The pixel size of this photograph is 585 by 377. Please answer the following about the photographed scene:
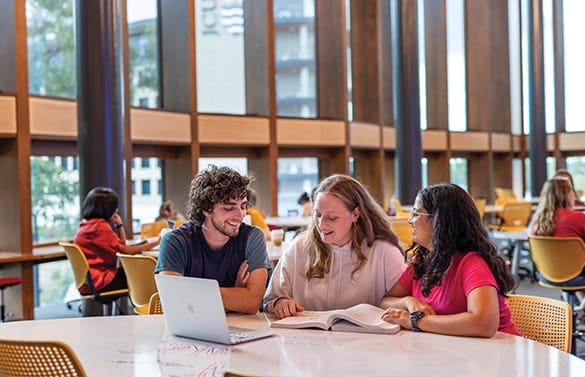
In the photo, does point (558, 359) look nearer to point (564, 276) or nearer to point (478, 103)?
point (564, 276)

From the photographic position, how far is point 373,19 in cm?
1192

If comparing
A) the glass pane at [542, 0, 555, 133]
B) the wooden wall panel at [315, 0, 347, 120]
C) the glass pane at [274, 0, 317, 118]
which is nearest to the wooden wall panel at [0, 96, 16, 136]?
the glass pane at [274, 0, 317, 118]

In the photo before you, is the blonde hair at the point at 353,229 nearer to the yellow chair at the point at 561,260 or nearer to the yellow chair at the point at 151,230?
the yellow chair at the point at 561,260

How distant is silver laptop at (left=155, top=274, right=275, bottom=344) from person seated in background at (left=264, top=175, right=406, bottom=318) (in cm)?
46

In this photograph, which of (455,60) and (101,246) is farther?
(455,60)

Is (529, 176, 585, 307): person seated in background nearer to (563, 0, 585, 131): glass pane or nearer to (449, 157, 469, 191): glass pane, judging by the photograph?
(449, 157, 469, 191): glass pane

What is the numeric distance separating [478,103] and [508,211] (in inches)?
236

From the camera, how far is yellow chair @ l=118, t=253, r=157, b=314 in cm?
407

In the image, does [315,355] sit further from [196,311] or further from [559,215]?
[559,215]

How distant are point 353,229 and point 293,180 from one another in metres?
7.82

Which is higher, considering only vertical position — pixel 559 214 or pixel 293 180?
pixel 293 180

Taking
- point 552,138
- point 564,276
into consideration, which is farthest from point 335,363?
point 552,138

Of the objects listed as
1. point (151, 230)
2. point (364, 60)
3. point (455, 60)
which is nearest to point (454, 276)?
point (151, 230)

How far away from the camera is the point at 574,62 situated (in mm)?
15562
